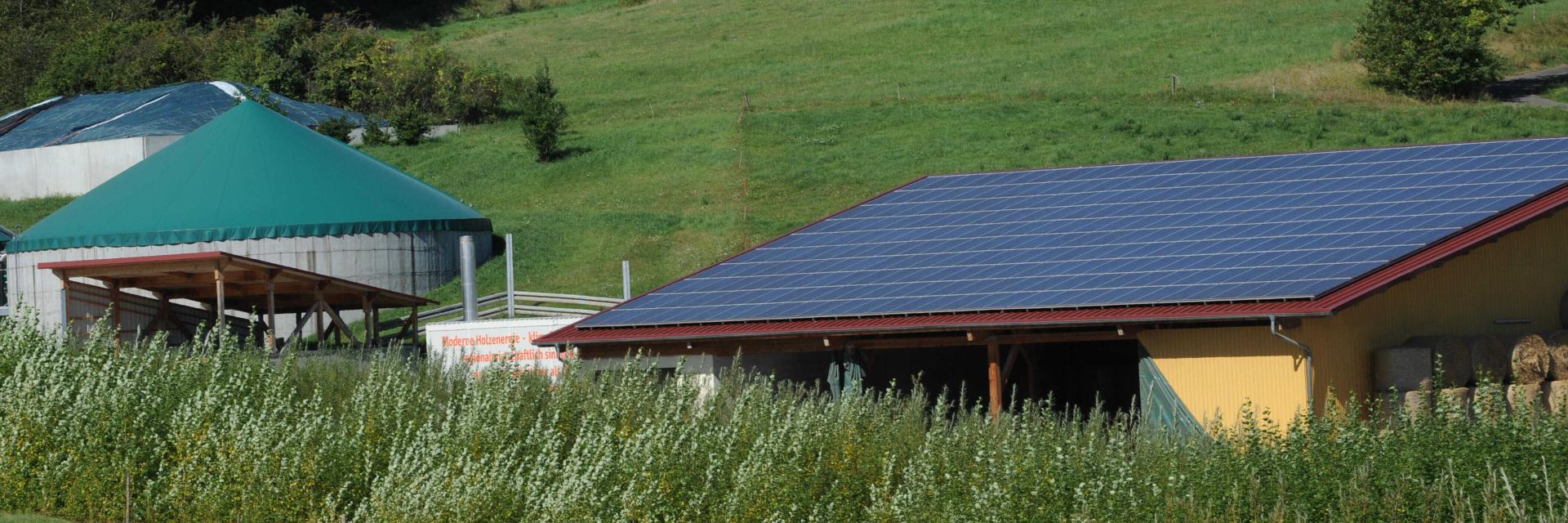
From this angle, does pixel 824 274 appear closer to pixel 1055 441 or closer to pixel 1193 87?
pixel 1055 441

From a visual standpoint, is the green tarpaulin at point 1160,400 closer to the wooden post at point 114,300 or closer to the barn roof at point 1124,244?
the barn roof at point 1124,244

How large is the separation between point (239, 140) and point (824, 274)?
87.3ft

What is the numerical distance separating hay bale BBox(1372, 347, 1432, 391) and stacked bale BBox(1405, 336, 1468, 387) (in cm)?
19

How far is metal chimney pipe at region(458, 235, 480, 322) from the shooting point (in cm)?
3388

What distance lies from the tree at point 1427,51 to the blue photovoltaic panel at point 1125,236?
34708 mm

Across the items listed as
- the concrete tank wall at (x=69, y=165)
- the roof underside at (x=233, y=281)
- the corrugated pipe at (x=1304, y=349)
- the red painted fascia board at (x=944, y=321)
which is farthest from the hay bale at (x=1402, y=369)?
the concrete tank wall at (x=69, y=165)

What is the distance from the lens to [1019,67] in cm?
6994

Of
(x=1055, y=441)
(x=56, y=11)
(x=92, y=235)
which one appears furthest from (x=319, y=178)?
(x=56, y=11)

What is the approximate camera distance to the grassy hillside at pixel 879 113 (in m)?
52.0

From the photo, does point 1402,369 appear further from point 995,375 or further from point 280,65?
point 280,65

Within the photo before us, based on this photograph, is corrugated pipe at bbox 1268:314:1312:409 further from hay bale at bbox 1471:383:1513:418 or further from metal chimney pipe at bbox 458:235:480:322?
metal chimney pipe at bbox 458:235:480:322

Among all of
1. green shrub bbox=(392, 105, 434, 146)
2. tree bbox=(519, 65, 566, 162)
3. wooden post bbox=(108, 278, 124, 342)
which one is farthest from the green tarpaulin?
green shrub bbox=(392, 105, 434, 146)

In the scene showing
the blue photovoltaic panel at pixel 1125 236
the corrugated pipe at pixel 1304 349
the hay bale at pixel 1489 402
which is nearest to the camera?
the hay bale at pixel 1489 402

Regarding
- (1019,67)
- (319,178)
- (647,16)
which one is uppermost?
(647,16)
